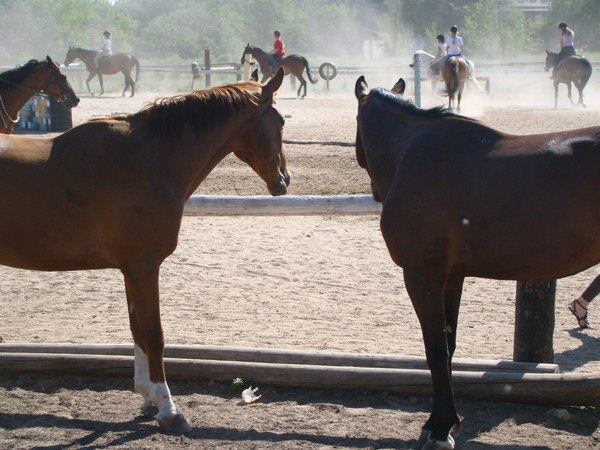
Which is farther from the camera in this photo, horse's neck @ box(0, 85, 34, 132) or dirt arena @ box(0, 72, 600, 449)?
horse's neck @ box(0, 85, 34, 132)

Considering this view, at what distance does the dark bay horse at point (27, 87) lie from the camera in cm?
1088

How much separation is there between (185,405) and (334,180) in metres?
7.24

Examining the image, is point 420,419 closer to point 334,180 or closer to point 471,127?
point 471,127

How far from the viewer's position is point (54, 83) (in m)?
13.4

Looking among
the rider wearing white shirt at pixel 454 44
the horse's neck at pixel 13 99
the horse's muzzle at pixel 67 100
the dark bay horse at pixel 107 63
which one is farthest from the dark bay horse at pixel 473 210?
the dark bay horse at pixel 107 63

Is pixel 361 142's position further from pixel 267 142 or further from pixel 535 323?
pixel 535 323

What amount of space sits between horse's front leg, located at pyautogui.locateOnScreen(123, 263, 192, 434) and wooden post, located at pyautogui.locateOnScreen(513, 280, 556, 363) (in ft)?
6.84

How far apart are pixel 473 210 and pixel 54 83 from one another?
10928 millimetres

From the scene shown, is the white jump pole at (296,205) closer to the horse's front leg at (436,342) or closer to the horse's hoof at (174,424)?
the horse's front leg at (436,342)

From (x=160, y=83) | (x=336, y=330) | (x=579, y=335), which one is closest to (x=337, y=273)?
(x=336, y=330)

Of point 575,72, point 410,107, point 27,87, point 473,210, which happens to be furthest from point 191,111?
point 575,72

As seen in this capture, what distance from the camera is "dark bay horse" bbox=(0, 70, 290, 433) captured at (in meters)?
4.29

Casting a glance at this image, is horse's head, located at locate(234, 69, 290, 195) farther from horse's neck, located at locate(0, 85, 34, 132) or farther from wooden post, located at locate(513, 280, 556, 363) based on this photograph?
horse's neck, located at locate(0, 85, 34, 132)

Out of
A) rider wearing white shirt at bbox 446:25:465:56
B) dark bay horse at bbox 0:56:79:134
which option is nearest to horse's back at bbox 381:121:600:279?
dark bay horse at bbox 0:56:79:134
